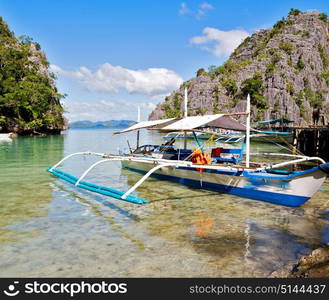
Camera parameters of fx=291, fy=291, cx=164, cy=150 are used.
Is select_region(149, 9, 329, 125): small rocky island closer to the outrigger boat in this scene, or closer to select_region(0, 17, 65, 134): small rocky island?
select_region(0, 17, 65, 134): small rocky island

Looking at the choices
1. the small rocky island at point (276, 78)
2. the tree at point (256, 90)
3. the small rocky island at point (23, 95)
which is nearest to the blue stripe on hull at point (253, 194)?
the small rocky island at point (23, 95)

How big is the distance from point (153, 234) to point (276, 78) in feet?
333

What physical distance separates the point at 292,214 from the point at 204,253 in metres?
4.57

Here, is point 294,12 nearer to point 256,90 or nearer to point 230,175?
point 256,90

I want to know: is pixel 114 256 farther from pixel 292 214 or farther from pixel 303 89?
pixel 303 89

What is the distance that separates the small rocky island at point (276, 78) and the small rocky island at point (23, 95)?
5476cm

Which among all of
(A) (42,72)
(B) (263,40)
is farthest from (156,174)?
(B) (263,40)

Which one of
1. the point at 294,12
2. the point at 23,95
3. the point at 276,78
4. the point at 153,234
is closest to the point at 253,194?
the point at 153,234

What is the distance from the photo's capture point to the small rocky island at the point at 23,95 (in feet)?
193

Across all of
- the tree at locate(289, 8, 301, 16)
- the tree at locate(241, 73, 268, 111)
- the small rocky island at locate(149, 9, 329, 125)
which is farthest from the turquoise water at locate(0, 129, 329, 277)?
the tree at locate(289, 8, 301, 16)

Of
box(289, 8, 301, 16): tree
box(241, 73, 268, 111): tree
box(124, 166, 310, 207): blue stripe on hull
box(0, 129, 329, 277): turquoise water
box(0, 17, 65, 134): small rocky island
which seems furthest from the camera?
box(289, 8, 301, 16): tree

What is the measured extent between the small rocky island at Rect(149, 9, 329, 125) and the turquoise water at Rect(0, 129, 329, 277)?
291 feet

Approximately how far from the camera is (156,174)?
16.2 meters

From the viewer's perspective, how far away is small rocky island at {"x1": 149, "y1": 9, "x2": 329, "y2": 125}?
96.5 meters
